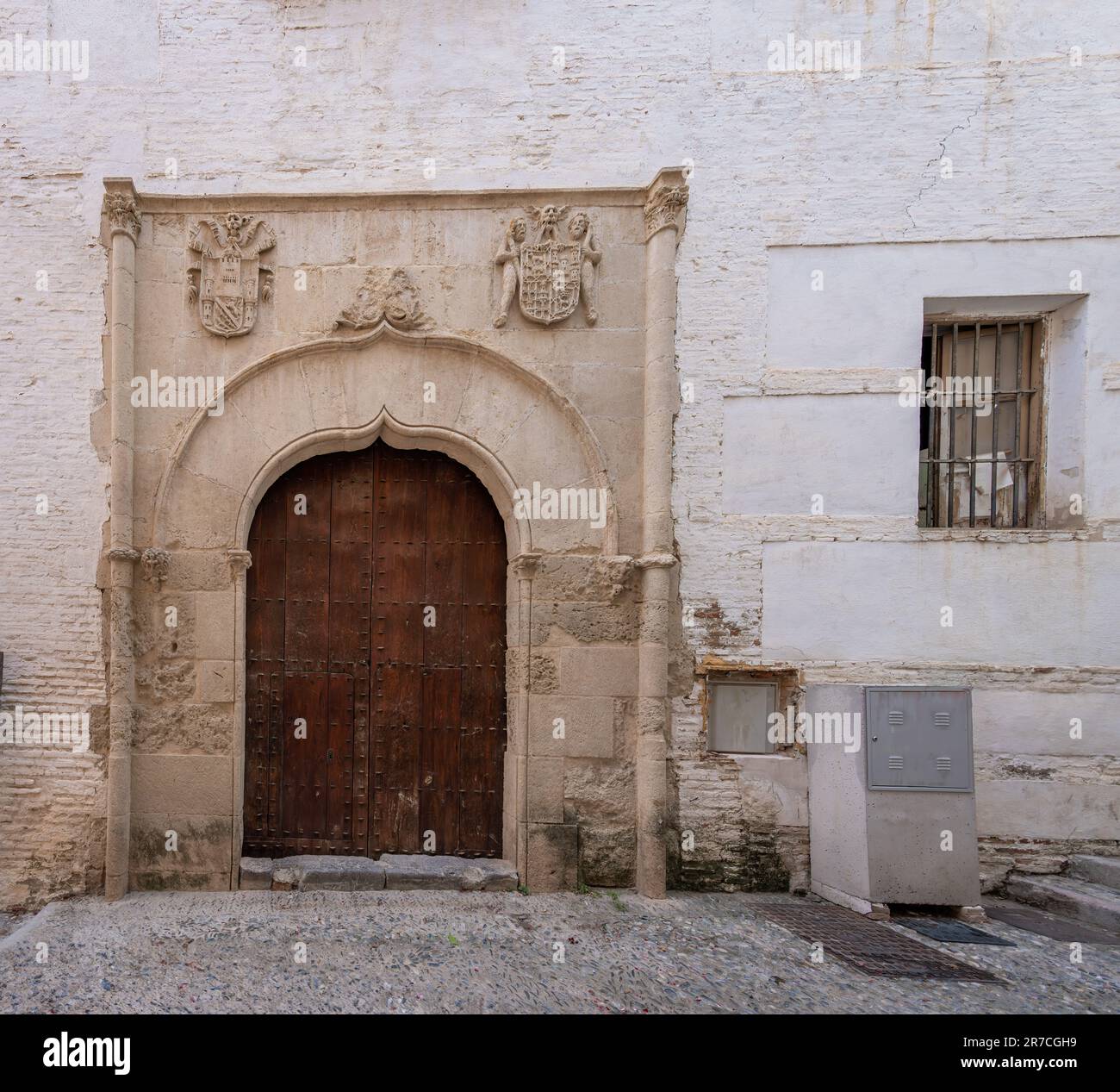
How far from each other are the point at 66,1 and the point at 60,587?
3849mm

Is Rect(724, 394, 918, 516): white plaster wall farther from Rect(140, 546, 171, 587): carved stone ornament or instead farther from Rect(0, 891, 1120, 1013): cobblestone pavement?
Rect(140, 546, 171, 587): carved stone ornament

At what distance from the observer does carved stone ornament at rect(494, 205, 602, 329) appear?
152 inches

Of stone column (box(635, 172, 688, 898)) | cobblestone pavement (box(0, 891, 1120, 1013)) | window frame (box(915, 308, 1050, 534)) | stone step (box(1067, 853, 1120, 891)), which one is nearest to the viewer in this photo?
cobblestone pavement (box(0, 891, 1120, 1013))

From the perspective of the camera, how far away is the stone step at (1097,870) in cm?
359

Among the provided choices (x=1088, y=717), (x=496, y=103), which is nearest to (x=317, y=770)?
(x=496, y=103)

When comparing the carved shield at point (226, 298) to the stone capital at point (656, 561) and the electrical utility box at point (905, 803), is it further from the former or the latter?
the electrical utility box at point (905, 803)

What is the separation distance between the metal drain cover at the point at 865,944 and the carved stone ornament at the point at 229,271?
4.82 m

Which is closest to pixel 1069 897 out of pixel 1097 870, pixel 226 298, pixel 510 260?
pixel 1097 870

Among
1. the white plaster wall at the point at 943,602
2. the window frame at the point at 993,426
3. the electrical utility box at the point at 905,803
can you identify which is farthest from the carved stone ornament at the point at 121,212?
the electrical utility box at the point at 905,803

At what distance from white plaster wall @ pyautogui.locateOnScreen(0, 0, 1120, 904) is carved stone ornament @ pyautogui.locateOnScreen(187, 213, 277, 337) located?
316mm

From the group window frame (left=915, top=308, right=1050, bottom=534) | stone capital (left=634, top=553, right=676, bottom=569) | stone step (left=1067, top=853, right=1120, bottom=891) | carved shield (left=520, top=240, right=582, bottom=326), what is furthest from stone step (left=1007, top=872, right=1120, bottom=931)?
carved shield (left=520, top=240, right=582, bottom=326)

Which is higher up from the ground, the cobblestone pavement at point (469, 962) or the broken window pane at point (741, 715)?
the broken window pane at point (741, 715)

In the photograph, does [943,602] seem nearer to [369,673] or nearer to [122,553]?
[369,673]

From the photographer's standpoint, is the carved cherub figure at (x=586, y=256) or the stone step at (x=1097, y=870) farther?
the carved cherub figure at (x=586, y=256)
